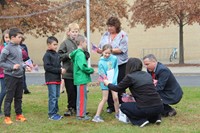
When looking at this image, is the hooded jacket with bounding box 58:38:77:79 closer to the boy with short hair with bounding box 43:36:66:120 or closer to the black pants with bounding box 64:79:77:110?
the black pants with bounding box 64:79:77:110

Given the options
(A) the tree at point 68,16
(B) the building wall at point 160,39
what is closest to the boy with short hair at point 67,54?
(A) the tree at point 68,16

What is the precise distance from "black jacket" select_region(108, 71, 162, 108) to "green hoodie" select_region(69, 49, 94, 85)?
1.97ft

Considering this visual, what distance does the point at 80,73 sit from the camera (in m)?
7.63

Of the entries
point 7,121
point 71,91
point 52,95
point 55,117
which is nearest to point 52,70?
point 52,95

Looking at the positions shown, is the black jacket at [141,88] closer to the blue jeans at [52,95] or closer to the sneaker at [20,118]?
the blue jeans at [52,95]

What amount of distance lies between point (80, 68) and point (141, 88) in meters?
1.20

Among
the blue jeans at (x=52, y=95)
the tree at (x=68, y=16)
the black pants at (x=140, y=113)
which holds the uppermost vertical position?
the tree at (x=68, y=16)

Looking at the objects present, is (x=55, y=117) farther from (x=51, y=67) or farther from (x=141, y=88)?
(x=141, y=88)

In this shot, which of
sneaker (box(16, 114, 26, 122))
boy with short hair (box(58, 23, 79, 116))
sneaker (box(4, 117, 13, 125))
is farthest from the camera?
boy with short hair (box(58, 23, 79, 116))

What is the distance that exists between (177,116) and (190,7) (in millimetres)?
17620

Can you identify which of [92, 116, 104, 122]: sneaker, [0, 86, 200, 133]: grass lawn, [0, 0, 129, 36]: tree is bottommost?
[0, 86, 200, 133]: grass lawn

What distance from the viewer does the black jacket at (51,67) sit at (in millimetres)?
7598

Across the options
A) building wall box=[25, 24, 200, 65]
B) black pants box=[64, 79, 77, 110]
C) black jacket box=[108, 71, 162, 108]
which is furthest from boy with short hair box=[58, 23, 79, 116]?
building wall box=[25, 24, 200, 65]

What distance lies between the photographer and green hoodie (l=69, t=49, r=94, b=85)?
7.54m
